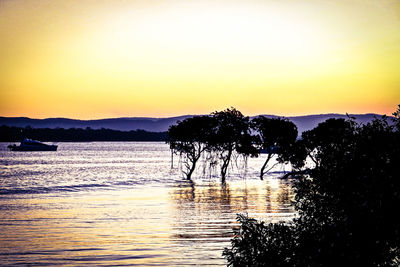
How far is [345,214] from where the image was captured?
11453 mm

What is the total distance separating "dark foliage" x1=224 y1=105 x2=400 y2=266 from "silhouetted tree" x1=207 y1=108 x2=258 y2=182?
52.8 meters

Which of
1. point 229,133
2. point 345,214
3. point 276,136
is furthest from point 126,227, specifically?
point 276,136

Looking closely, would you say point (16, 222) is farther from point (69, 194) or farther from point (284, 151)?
point (284, 151)

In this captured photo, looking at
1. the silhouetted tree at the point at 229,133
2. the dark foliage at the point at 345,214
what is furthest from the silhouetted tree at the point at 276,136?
the dark foliage at the point at 345,214

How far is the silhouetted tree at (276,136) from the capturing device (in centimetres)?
7206

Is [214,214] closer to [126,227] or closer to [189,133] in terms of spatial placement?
[126,227]

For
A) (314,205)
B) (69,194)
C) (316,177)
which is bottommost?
(69,194)

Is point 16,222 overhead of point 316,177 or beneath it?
beneath

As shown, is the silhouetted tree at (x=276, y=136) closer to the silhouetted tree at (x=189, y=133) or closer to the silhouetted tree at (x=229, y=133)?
the silhouetted tree at (x=229, y=133)

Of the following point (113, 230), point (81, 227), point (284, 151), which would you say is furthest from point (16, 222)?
point (284, 151)

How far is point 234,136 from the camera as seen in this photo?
67938 millimetres

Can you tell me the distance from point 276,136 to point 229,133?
371 inches

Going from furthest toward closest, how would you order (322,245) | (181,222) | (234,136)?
(234,136), (181,222), (322,245)

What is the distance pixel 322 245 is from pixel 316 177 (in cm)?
274
